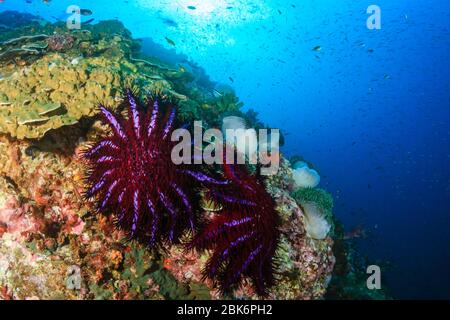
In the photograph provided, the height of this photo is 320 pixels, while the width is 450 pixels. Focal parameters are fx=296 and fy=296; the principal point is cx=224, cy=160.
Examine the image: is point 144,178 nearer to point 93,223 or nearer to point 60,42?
point 93,223

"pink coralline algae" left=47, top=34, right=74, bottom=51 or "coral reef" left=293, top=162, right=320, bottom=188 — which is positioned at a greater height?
"pink coralline algae" left=47, top=34, right=74, bottom=51

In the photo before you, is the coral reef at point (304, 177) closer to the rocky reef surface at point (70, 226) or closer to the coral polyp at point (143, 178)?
the rocky reef surface at point (70, 226)

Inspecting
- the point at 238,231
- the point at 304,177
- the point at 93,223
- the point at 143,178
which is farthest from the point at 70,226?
the point at 304,177

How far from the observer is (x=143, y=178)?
3.25m

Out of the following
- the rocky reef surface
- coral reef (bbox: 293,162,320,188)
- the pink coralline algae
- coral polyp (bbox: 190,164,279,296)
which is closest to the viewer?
coral polyp (bbox: 190,164,279,296)

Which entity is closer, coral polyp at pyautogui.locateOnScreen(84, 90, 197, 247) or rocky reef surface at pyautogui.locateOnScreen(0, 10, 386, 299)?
coral polyp at pyautogui.locateOnScreen(84, 90, 197, 247)

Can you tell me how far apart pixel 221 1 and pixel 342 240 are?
38477 millimetres

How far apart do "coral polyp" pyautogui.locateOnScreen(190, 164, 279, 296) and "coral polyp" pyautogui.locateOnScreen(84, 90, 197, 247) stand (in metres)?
0.32

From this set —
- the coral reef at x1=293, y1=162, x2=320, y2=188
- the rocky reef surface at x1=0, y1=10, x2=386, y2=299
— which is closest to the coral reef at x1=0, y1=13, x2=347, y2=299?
the rocky reef surface at x1=0, y1=10, x2=386, y2=299

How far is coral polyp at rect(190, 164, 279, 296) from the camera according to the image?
3576 millimetres

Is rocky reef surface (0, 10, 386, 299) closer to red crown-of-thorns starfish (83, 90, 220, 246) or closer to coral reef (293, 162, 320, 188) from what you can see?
red crown-of-thorns starfish (83, 90, 220, 246)

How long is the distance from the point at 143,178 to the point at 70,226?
1748mm

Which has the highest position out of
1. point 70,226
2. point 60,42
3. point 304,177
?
point 60,42

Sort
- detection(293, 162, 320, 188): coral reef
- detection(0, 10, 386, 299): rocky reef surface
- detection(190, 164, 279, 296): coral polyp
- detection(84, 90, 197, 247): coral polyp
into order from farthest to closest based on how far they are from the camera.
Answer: detection(293, 162, 320, 188): coral reef
detection(0, 10, 386, 299): rocky reef surface
detection(190, 164, 279, 296): coral polyp
detection(84, 90, 197, 247): coral polyp
